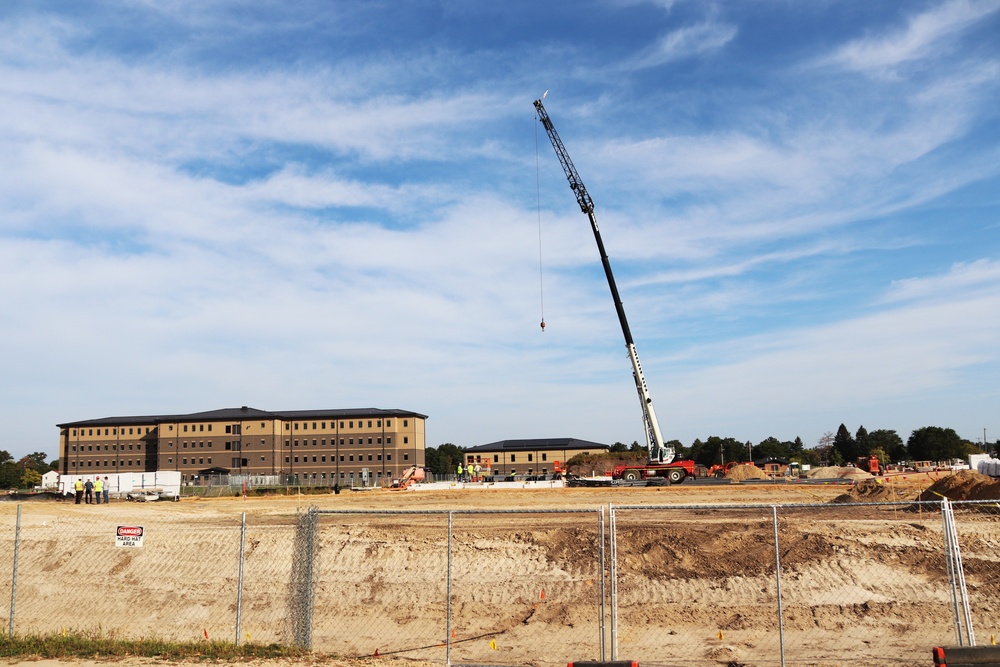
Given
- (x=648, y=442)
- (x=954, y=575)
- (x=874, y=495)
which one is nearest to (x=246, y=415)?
(x=648, y=442)

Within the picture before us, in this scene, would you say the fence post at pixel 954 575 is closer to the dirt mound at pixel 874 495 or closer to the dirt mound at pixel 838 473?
the dirt mound at pixel 874 495

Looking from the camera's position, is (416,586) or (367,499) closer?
(416,586)

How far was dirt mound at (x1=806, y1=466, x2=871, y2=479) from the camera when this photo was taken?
2576 inches

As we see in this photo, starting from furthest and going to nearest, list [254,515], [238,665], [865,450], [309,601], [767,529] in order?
[865,450]
[254,515]
[767,529]
[309,601]
[238,665]

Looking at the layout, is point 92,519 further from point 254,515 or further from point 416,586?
point 416,586

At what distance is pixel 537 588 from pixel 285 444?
9461cm

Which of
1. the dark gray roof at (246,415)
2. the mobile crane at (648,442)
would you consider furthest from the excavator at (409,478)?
the dark gray roof at (246,415)

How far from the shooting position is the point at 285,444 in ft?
354

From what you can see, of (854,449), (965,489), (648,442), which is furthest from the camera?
(854,449)

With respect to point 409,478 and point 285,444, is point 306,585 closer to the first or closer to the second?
point 409,478

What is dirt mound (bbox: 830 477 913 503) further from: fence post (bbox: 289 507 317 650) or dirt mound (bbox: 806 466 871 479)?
fence post (bbox: 289 507 317 650)

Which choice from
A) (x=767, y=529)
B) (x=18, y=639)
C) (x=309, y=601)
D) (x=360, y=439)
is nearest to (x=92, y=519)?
(x=18, y=639)

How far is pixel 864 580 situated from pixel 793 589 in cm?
183

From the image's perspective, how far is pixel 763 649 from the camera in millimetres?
14742
